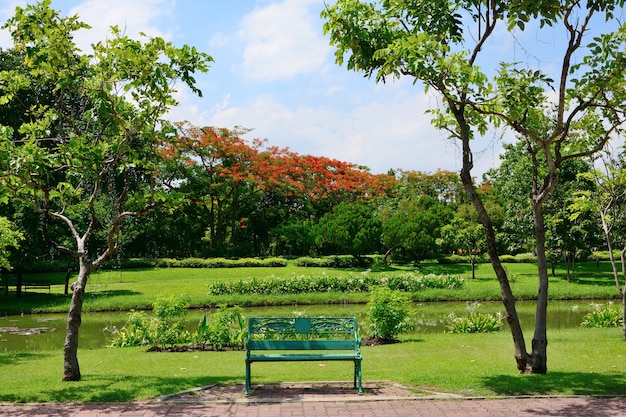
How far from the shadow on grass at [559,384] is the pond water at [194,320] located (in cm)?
655

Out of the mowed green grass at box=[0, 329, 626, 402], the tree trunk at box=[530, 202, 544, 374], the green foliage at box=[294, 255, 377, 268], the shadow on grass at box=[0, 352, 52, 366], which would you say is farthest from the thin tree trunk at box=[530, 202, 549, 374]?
the green foliage at box=[294, 255, 377, 268]

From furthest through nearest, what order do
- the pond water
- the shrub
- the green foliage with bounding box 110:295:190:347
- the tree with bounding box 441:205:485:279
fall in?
the tree with bounding box 441:205:485:279 < the pond water < the shrub < the green foliage with bounding box 110:295:190:347

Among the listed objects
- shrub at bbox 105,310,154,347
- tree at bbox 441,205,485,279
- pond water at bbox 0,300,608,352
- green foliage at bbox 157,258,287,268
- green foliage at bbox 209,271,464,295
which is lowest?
pond water at bbox 0,300,608,352

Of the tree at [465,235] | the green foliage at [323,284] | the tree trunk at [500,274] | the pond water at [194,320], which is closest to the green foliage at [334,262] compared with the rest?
the tree at [465,235]

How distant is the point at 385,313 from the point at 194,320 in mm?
8682

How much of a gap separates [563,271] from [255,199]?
2047cm

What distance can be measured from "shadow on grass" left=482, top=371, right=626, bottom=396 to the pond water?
655 centimetres

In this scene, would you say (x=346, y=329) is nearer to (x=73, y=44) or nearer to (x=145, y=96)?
(x=145, y=96)

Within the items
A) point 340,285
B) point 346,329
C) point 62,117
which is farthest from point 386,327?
point 340,285

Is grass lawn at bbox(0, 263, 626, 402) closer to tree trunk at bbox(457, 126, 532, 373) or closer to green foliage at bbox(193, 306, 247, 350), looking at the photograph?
tree trunk at bbox(457, 126, 532, 373)

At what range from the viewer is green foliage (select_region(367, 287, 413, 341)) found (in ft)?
43.5

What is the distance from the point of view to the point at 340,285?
86.2 feet

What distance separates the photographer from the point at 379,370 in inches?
369

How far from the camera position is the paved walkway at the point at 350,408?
21.4 feet
